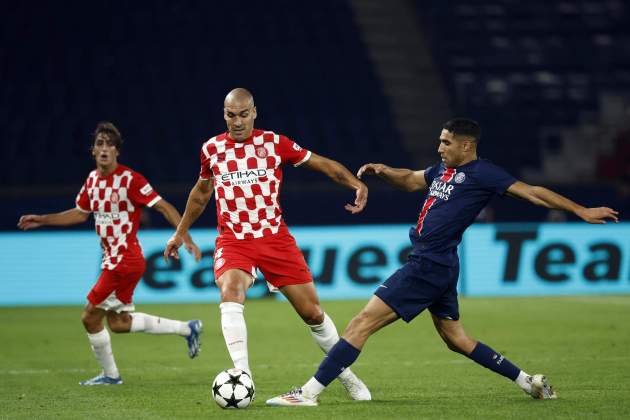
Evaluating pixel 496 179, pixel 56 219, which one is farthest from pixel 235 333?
pixel 56 219

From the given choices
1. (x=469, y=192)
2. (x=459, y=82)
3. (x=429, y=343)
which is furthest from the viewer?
(x=459, y=82)

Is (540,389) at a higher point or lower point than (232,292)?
lower

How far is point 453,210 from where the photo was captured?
6727mm

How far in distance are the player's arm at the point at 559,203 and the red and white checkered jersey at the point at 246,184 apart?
1.56 meters

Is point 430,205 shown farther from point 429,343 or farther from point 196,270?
point 196,270

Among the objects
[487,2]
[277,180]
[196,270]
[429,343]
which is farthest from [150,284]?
[487,2]

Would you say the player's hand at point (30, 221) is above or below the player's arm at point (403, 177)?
below

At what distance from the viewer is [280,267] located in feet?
22.9

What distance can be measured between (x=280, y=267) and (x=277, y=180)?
57 cm

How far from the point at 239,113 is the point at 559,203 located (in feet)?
6.76

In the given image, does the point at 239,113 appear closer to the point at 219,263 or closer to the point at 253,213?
the point at 253,213

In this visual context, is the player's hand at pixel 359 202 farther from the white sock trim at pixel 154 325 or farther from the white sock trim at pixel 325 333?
the white sock trim at pixel 154 325

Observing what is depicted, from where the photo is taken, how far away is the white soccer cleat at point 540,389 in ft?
22.4

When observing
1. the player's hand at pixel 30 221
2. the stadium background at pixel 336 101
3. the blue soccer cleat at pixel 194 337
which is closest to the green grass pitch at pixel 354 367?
the blue soccer cleat at pixel 194 337
